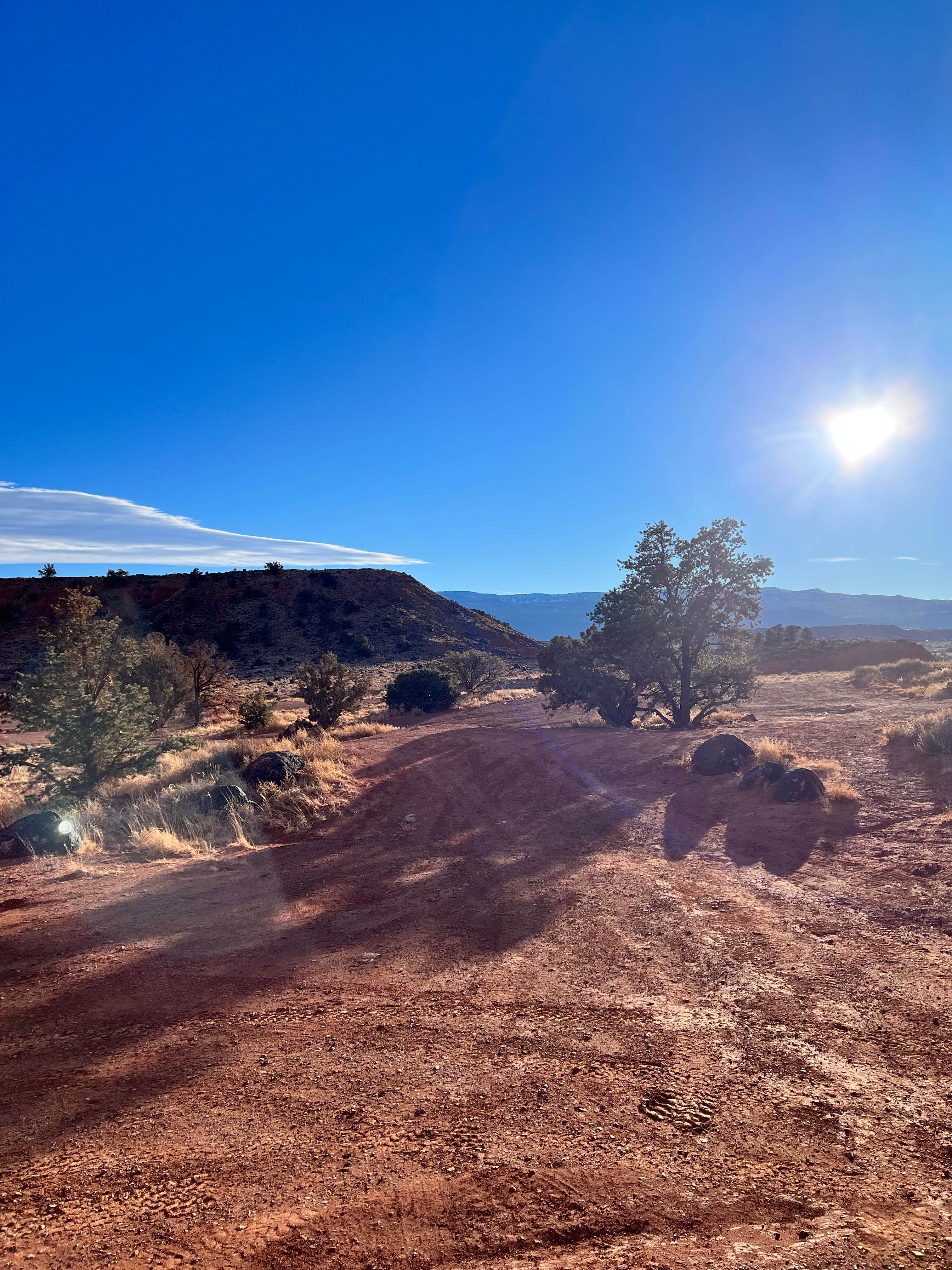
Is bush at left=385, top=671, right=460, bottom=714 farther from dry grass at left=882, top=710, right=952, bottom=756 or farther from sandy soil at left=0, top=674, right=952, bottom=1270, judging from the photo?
sandy soil at left=0, top=674, right=952, bottom=1270

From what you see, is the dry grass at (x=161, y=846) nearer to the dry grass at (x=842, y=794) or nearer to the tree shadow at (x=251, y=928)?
the tree shadow at (x=251, y=928)

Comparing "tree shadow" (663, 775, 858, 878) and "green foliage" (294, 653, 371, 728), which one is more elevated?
"green foliage" (294, 653, 371, 728)

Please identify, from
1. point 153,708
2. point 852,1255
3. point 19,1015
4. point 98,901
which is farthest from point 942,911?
point 153,708

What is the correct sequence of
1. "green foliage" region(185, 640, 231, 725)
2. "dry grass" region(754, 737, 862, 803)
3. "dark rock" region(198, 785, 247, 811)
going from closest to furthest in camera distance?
"dry grass" region(754, 737, 862, 803), "dark rock" region(198, 785, 247, 811), "green foliage" region(185, 640, 231, 725)

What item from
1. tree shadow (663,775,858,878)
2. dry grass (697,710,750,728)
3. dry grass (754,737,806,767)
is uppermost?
dry grass (754,737,806,767)

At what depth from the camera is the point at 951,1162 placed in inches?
114

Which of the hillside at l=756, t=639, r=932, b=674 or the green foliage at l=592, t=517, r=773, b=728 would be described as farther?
the hillside at l=756, t=639, r=932, b=674

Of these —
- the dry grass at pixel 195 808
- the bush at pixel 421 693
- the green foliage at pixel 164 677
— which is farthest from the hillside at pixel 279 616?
the dry grass at pixel 195 808

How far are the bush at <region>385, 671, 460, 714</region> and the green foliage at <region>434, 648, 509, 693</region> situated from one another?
496 cm

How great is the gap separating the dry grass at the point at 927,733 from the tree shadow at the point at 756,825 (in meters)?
2.94

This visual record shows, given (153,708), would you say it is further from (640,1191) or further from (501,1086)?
(640,1191)

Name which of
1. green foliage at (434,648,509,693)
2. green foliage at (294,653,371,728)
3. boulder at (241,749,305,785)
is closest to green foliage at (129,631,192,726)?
green foliage at (294,653,371,728)

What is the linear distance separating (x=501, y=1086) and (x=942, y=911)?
16.7 ft

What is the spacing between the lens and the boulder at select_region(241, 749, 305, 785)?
11211mm
